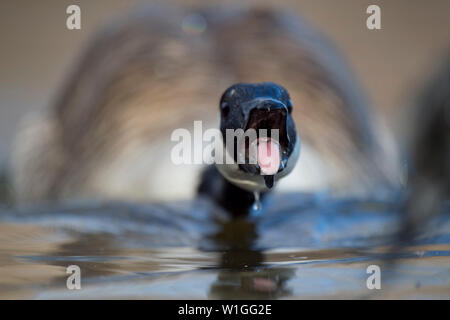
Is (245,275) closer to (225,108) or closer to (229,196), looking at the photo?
(225,108)

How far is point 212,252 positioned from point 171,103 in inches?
53.3

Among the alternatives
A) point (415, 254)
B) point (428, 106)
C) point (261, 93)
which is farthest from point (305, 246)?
point (428, 106)

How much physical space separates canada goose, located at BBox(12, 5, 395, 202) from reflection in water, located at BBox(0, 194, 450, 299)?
1.49 ft

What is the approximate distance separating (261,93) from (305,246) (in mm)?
Answer: 295

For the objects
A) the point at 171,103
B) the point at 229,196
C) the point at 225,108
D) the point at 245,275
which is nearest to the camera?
the point at 245,275

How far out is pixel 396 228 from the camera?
119 cm

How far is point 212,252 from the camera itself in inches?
38.8

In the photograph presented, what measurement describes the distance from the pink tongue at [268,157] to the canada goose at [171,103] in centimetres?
101

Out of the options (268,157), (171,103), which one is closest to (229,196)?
(268,157)

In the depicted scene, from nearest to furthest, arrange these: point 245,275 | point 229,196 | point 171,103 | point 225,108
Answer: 1. point 245,275
2. point 225,108
3. point 229,196
4. point 171,103

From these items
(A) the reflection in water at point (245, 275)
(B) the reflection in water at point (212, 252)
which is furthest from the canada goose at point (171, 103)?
(A) the reflection in water at point (245, 275)

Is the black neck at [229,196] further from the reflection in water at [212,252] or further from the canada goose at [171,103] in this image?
the canada goose at [171,103]

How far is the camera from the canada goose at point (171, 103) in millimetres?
2074
